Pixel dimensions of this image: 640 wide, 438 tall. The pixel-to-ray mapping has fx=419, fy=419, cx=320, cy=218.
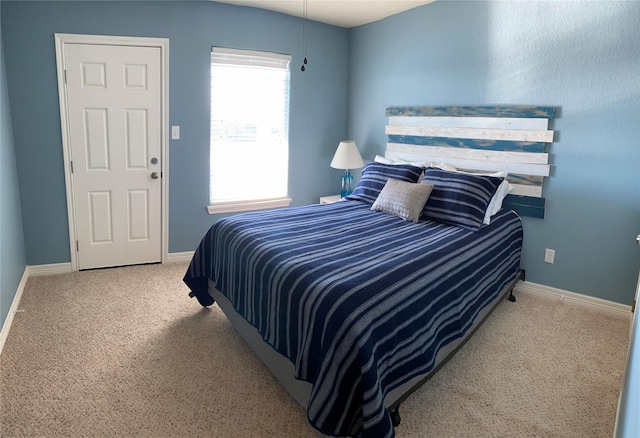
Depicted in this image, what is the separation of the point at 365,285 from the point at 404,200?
1.42m

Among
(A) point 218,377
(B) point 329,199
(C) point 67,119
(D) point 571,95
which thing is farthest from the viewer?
(B) point 329,199

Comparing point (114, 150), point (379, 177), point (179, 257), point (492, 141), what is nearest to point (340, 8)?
point (379, 177)

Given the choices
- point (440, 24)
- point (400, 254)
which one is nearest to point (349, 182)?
point (440, 24)

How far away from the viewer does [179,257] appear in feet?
13.5

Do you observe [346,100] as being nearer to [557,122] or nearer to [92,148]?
[557,122]

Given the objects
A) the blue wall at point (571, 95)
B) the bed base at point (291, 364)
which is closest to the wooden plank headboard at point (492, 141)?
the blue wall at point (571, 95)

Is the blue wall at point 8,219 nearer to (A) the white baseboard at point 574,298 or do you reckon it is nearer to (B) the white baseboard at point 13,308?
(B) the white baseboard at point 13,308

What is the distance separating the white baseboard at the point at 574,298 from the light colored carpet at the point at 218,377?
7 centimetres

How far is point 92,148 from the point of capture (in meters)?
3.59

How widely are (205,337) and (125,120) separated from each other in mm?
2122

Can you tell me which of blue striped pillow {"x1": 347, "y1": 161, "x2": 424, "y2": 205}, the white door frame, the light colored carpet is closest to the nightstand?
blue striped pillow {"x1": 347, "y1": 161, "x2": 424, "y2": 205}

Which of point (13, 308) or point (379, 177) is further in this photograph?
point (379, 177)

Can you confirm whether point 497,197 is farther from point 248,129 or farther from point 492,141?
point 248,129

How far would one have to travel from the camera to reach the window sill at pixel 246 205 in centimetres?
418
